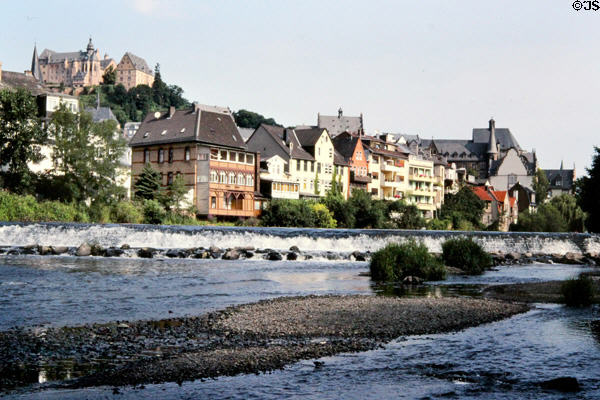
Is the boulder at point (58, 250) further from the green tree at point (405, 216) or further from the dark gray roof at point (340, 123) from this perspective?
the dark gray roof at point (340, 123)

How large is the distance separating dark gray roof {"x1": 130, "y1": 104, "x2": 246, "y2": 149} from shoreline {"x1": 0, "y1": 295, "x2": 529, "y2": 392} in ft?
206

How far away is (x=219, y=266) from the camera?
38062mm

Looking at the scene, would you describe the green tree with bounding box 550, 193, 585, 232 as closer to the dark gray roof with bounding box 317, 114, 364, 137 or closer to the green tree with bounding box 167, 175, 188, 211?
the dark gray roof with bounding box 317, 114, 364, 137

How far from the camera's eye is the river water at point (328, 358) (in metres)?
11.2

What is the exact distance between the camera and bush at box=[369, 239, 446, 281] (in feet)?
102

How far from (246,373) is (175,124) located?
252 feet

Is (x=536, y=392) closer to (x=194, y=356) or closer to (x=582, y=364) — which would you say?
(x=582, y=364)

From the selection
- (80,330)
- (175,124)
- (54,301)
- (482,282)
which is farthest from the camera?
(175,124)

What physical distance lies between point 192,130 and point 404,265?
55565mm

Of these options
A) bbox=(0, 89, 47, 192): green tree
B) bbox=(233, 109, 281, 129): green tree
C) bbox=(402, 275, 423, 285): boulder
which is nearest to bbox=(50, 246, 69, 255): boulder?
bbox=(402, 275, 423, 285): boulder

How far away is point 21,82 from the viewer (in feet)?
337

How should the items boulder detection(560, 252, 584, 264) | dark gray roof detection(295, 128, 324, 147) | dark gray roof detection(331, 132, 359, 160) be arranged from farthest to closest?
dark gray roof detection(331, 132, 359, 160) → dark gray roof detection(295, 128, 324, 147) → boulder detection(560, 252, 584, 264)

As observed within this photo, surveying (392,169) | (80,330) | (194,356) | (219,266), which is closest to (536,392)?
(194,356)

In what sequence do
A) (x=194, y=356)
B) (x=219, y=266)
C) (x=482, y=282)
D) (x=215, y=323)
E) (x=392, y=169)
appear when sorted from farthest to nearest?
(x=392, y=169), (x=219, y=266), (x=482, y=282), (x=215, y=323), (x=194, y=356)
